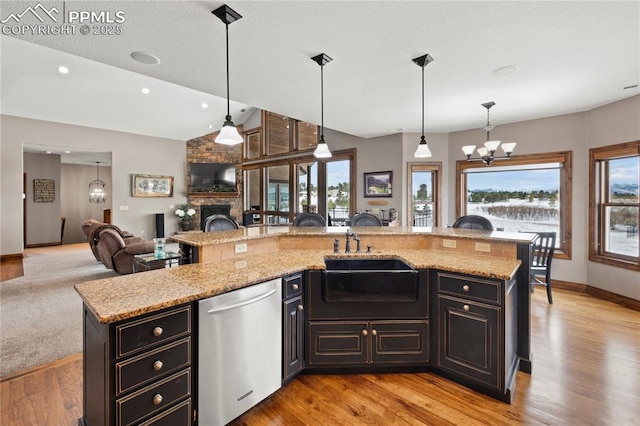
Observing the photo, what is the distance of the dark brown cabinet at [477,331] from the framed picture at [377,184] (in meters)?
3.99

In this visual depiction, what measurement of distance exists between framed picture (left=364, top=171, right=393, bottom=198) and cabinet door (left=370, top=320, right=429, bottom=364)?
4049mm

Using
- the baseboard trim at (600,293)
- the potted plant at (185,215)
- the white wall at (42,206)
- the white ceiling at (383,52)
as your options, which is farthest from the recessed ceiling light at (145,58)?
the white wall at (42,206)

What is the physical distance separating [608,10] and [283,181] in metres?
7.08

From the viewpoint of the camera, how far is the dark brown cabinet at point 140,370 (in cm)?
137

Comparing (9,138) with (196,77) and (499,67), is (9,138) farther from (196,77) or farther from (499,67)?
(499,67)

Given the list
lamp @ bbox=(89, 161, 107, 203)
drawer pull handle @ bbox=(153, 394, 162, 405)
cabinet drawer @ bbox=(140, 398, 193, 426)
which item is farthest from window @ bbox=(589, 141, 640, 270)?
lamp @ bbox=(89, 161, 107, 203)

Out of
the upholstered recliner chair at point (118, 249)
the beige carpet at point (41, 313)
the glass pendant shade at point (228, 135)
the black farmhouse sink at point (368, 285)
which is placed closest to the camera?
the black farmhouse sink at point (368, 285)

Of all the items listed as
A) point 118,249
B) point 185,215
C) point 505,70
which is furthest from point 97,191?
point 505,70

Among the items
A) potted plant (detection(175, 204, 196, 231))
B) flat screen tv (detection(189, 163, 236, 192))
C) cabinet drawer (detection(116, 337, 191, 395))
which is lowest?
cabinet drawer (detection(116, 337, 191, 395))

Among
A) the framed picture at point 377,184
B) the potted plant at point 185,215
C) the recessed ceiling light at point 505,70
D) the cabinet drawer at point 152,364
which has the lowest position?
the cabinet drawer at point 152,364

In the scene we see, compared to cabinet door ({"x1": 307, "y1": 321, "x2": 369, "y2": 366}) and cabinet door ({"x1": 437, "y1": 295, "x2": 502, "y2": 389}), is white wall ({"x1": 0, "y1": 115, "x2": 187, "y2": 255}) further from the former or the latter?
cabinet door ({"x1": 437, "y1": 295, "x2": 502, "y2": 389})

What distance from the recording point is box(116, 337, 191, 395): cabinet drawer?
54.6 inches

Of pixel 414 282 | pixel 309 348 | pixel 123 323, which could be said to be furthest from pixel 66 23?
pixel 414 282

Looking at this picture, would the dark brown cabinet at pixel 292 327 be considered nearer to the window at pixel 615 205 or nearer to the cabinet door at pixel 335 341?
the cabinet door at pixel 335 341
